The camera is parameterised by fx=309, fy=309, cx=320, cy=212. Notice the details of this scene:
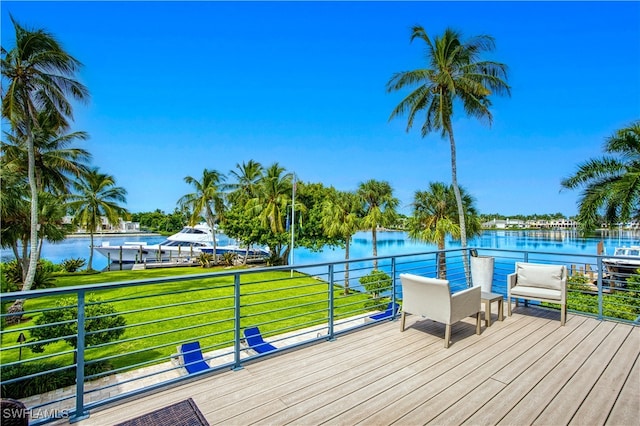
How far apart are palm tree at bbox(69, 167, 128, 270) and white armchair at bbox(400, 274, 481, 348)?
87.5 ft

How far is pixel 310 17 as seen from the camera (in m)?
11.3

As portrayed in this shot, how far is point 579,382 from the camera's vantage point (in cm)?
297

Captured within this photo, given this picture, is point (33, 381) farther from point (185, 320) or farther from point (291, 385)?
point (185, 320)

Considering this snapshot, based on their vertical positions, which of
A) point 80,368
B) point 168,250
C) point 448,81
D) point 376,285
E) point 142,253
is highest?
point 448,81

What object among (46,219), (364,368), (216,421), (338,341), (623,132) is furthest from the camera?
(46,219)

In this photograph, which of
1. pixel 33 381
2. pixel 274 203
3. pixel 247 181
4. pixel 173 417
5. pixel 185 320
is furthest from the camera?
pixel 247 181

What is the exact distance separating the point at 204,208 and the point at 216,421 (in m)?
27.4

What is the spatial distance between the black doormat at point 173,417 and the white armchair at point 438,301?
2780mm

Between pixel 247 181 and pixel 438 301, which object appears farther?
pixel 247 181

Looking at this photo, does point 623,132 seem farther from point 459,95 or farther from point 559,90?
point 559,90

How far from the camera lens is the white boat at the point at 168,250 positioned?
1185 inches

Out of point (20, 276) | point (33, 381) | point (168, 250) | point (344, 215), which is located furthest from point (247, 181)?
point (33, 381)

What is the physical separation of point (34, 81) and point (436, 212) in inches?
727

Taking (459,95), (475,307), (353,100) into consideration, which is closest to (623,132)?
(459,95)
